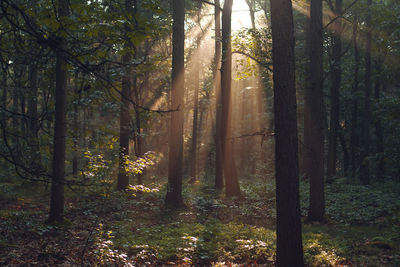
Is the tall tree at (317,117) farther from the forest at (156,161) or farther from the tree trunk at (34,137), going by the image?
the tree trunk at (34,137)

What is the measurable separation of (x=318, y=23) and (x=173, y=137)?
7.04 metres

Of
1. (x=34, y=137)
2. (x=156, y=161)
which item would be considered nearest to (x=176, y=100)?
(x=156, y=161)

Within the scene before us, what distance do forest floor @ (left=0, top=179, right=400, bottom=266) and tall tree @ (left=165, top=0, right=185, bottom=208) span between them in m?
0.94

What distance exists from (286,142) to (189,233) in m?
4.71

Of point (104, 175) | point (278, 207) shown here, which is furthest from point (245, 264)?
point (104, 175)

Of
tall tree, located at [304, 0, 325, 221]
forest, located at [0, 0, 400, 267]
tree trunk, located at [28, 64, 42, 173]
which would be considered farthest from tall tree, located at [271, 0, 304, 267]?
tall tree, located at [304, 0, 325, 221]

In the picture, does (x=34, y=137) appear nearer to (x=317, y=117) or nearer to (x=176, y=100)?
(x=176, y=100)

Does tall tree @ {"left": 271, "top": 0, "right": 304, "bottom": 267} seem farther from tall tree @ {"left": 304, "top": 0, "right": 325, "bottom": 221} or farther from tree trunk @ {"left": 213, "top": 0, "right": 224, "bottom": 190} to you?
tree trunk @ {"left": 213, "top": 0, "right": 224, "bottom": 190}

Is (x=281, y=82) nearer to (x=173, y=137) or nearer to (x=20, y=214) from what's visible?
(x=173, y=137)

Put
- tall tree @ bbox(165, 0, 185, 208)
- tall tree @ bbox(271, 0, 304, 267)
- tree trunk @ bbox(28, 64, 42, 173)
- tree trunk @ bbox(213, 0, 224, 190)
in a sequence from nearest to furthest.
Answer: tree trunk @ bbox(28, 64, 42, 173)
tall tree @ bbox(271, 0, 304, 267)
tall tree @ bbox(165, 0, 185, 208)
tree trunk @ bbox(213, 0, 224, 190)

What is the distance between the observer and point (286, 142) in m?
6.11

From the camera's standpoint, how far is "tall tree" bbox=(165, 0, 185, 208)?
13.2 m

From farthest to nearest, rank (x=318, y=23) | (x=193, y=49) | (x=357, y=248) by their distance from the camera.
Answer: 1. (x=193, y=49)
2. (x=318, y=23)
3. (x=357, y=248)

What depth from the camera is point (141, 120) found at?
1620 cm
